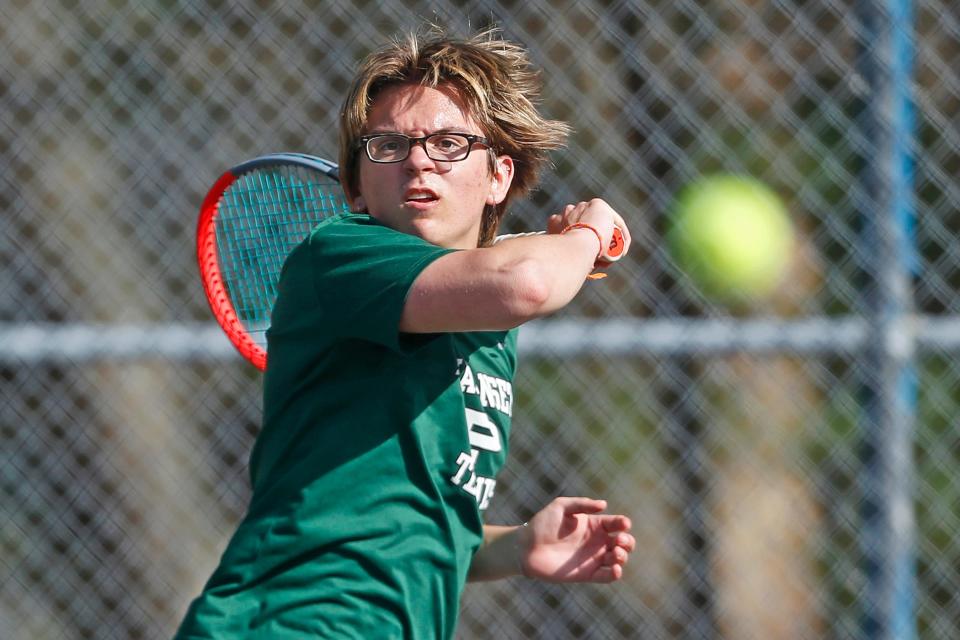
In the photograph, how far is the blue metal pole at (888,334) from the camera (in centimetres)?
355

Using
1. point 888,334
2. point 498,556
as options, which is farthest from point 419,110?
point 888,334

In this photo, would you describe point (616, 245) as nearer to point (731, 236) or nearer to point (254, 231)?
point (254, 231)

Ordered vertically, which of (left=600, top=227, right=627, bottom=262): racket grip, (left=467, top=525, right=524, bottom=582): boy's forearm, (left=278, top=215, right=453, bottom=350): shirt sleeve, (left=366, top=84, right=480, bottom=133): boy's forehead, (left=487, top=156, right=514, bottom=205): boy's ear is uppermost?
(left=366, top=84, right=480, bottom=133): boy's forehead

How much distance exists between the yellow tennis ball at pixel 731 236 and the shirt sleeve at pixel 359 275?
7.51 ft

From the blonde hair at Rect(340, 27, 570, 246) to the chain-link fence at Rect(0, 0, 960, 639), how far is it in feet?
5.82

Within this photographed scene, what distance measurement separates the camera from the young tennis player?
1.56 m

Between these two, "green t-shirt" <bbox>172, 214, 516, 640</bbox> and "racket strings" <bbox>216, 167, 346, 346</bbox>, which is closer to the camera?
"green t-shirt" <bbox>172, 214, 516, 640</bbox>

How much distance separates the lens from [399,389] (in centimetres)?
165

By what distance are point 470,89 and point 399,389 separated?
46 centimetres

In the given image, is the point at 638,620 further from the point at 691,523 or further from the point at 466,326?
the point at 466,326

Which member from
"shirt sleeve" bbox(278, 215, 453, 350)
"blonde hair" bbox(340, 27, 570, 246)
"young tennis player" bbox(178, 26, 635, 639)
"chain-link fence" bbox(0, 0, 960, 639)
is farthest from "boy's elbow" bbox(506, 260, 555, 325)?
"chain-link fence" bbox(0, 0, 960, 639)

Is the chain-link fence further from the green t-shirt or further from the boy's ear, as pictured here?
the green t-shirt

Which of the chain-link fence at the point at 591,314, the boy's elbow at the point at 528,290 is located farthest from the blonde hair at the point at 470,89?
the chain-link fence at the point at 591,314

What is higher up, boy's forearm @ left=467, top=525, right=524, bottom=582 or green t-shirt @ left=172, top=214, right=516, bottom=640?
green t-shirt @ left=172, top=214, right=516, bottom=640
